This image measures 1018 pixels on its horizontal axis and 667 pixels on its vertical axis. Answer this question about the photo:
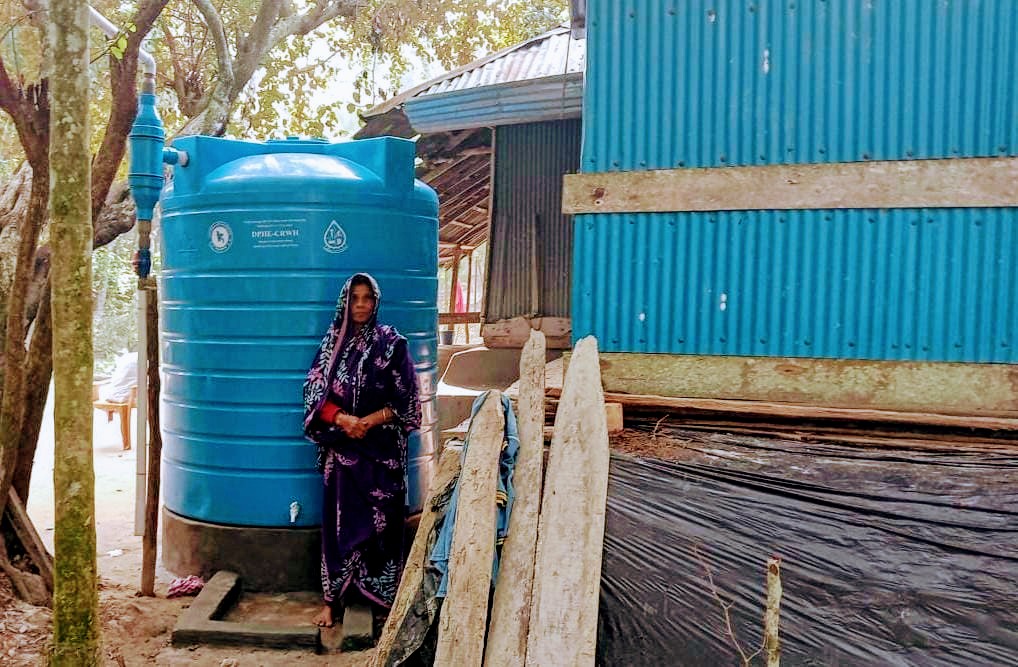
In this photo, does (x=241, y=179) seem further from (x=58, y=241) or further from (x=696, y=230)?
(x=696, y=230)

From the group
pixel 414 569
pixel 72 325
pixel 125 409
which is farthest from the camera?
pixel 125 409

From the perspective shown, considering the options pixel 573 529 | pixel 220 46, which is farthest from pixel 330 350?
pixel 220 46

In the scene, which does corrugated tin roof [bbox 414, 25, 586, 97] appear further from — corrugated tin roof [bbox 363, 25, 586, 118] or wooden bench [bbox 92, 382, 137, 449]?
wooden bench [bbox 92, 382, 137, 449]

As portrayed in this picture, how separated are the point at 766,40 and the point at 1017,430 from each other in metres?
1.76

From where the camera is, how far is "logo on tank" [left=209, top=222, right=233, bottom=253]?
4.47 metres

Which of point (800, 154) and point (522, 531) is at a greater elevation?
point (800, 154)

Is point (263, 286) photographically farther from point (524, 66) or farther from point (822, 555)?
point (524, 66)

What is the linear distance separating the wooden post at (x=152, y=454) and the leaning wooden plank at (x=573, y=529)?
2.39 metres

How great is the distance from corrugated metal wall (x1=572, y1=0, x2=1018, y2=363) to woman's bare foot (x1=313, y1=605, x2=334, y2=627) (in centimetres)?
188

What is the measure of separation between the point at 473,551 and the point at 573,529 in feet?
1.14

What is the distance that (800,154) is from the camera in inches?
136

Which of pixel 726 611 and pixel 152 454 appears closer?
pixel 726 611

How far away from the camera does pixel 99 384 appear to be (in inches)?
480

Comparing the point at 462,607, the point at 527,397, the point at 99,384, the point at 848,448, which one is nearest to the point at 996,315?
the point at 848,448
